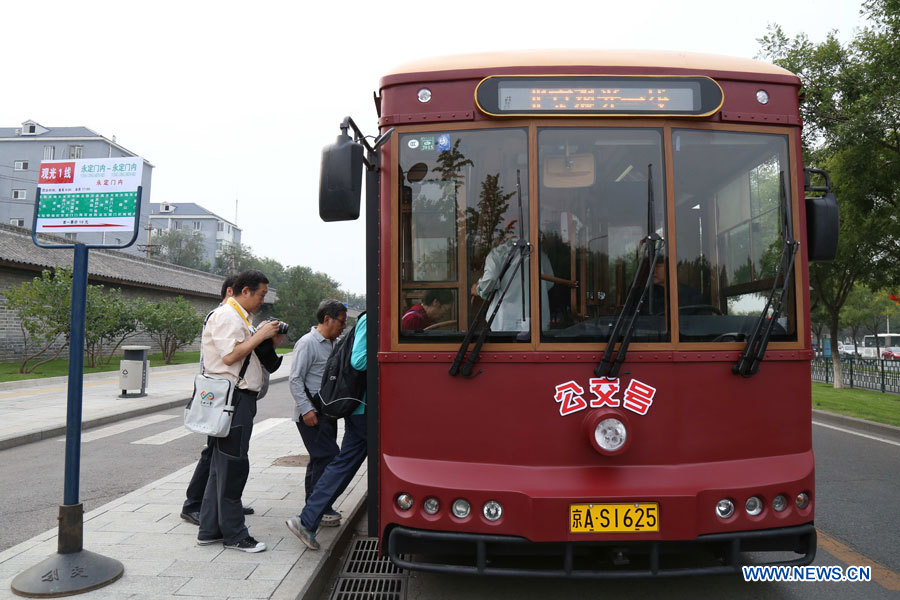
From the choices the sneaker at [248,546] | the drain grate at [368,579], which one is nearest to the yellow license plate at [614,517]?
the drain grate at [368,579]

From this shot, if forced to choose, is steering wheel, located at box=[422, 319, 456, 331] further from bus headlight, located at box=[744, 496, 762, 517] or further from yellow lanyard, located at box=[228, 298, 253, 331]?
bus headlight, located at box=[744, 496, 762, 517]

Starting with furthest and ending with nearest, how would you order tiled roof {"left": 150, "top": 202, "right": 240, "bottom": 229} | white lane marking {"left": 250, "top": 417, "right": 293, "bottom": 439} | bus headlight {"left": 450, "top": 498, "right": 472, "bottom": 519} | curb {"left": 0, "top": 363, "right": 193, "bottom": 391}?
tiled roof {"left": 150, "top": 202, "right": 240, "bottom": 229} → curb {"left": 0, "top": 363, "right": 193, "bottom": 391} → white lane marking {"left": 250, "top": 417, "right": 293, "bottom": 439} → bus headlight {"left": 450, "top": 498, "right": 472, "bottom": 519}

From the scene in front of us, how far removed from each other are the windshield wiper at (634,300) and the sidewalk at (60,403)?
29.4ft

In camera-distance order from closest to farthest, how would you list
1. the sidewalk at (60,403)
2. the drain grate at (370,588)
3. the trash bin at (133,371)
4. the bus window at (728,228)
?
the bus window at (728,228)
the drain grate at (370,588)
the sidewalk at (60,403)
the trash bin at (133,371)

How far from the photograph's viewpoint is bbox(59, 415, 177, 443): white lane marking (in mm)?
10047

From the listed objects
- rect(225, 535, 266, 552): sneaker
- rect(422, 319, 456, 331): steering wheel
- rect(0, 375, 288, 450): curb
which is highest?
rect(422, 319, 456, 331): steering wheel

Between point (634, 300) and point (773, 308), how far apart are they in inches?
30.2

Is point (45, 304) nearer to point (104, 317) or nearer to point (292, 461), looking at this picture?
point (104, 317)

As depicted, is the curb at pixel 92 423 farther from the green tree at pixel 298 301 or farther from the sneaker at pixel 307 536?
the green tree at pixel 298 301

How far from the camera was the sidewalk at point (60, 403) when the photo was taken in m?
9.88

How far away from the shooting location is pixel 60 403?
1295 centimetres

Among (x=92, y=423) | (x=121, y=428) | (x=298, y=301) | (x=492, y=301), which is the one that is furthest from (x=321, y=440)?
(x=298, y=301)

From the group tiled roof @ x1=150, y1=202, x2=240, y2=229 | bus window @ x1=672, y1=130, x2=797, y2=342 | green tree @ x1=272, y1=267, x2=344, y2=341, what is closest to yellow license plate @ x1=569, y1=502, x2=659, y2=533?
bus window @ x1=672, y1=130, x2=797, y2=342

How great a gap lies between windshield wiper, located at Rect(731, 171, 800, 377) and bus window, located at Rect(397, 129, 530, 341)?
1.16 m
